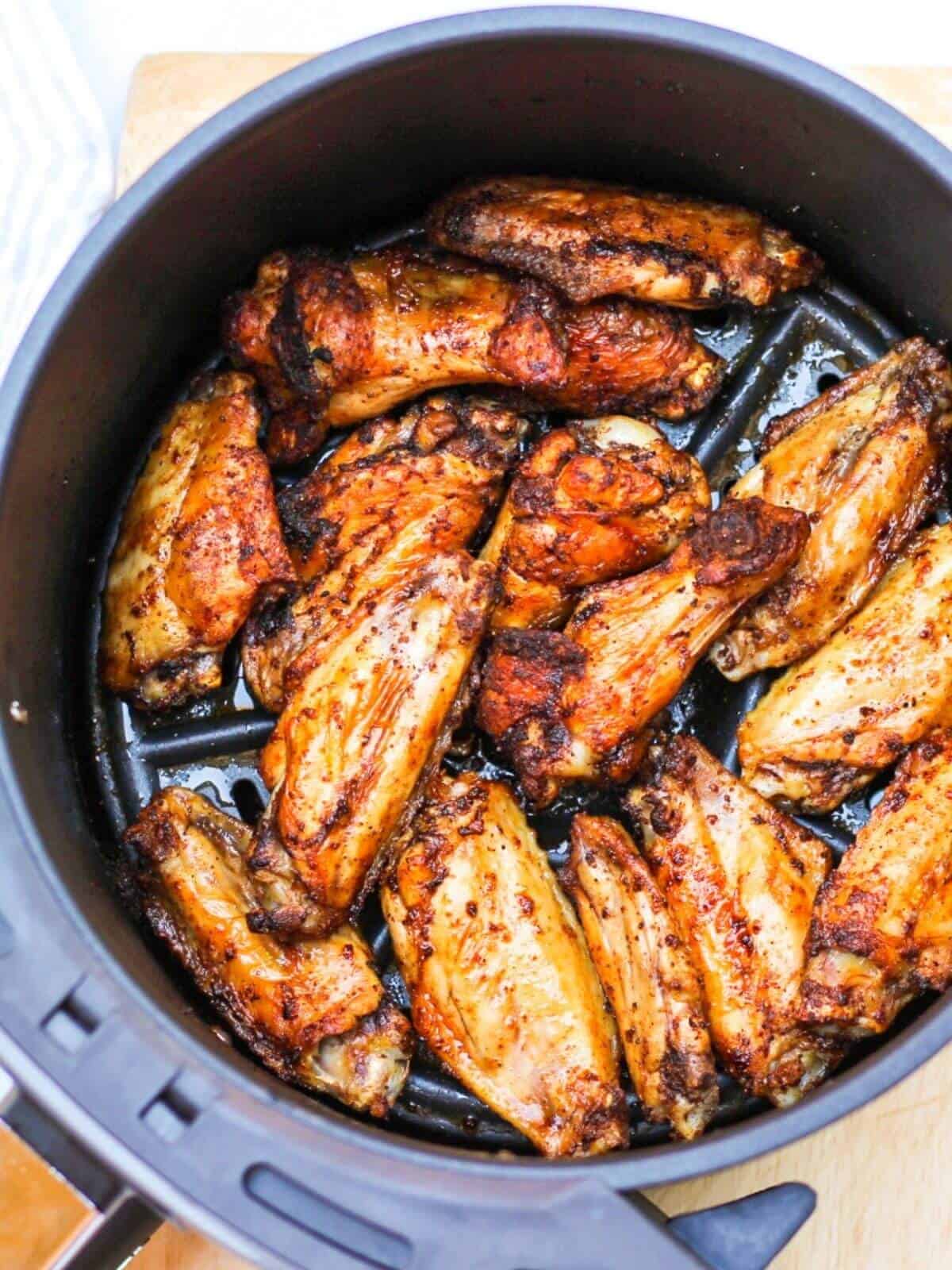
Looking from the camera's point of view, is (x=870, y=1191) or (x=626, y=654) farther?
(x=870, y=1191)

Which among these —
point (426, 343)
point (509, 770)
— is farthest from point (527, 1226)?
point (426, 343)

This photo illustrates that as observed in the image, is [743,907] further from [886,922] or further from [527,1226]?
[527,1226]

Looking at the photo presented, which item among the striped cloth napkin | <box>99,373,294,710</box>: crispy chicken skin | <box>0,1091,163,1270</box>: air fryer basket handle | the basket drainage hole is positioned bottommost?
<box>0,1091,163,1270</box>: air fryer basket handle

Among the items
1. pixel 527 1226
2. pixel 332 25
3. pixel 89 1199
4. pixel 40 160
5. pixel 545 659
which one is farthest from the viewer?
pixel 332 25

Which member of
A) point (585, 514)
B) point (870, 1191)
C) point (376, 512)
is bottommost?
point (870, 1191)

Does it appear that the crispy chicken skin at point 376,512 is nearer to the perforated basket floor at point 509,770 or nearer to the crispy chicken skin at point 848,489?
the perforated basket floor at point 509,770

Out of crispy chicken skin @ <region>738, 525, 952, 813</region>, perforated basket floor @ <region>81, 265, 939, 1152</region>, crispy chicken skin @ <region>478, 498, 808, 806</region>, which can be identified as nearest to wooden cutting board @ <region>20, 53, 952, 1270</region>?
perforated basket floor @ <region>81, 265, 939, 1152</region>

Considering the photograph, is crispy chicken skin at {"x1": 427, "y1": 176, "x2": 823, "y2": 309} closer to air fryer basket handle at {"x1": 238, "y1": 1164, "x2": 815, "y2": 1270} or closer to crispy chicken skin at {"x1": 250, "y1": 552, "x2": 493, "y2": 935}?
crispy chicken skin at {"x1": 250, "y1": 552, "x2": 493, "y2": 935}
